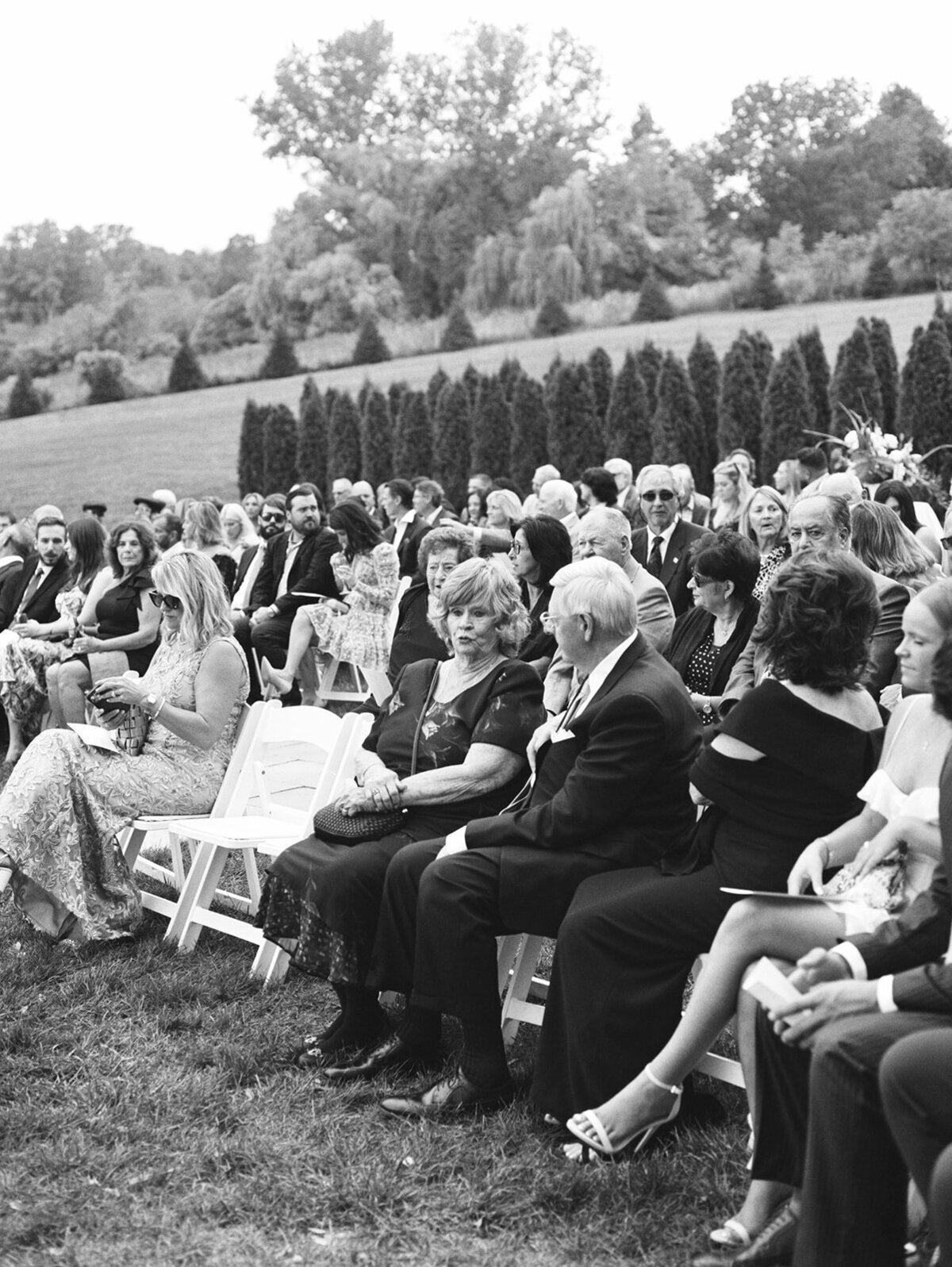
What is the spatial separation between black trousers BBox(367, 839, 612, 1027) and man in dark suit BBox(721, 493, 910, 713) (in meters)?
1.06

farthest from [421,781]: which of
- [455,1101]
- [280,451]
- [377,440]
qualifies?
[280,451]

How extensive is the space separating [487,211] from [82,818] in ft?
139

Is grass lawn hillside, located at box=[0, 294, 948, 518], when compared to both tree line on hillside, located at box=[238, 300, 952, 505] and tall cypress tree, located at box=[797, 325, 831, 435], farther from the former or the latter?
tall cypress tree, located at box=[797, 325, 831, 435]

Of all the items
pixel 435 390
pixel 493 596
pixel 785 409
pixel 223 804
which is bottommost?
pixel 223 804

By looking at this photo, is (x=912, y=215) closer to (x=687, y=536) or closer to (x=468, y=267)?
(x=468, y=267)

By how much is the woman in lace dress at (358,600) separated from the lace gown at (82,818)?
11.7 ft

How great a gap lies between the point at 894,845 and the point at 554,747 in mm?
1162

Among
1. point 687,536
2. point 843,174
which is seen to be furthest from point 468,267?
point 687,536

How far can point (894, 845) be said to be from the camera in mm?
3010

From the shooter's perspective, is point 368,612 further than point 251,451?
No

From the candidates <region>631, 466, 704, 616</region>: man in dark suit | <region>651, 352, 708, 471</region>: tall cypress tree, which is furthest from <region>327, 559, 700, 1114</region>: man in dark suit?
<region>651, 352, 708, 471</region>: tall cypress tree

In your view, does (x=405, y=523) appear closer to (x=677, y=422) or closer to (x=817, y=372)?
(x=677, y=422)

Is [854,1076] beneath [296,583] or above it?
above

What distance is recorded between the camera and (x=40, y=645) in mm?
8578
